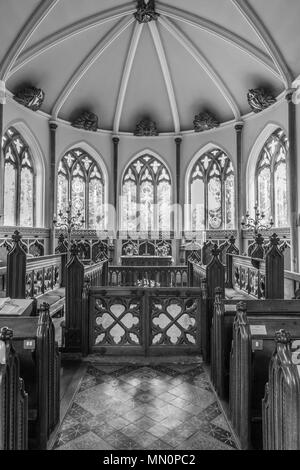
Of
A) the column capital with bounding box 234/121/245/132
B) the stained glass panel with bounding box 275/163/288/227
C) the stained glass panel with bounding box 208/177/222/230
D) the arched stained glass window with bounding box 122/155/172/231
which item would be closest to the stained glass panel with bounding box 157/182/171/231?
the arched stained glass window with bounding box 122/155/172/231

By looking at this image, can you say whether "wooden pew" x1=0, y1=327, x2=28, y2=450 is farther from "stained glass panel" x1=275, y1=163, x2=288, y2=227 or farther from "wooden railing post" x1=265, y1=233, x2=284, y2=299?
"stained glass panel" x1=275, y1=163, x2=288, y2=227

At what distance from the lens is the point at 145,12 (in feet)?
34.7

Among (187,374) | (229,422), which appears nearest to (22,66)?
(187,374)

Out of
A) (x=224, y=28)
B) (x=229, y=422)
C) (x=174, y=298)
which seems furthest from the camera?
(x=224, y=28)

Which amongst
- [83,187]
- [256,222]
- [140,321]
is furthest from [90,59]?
[140,321]

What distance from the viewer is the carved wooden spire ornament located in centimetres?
1041

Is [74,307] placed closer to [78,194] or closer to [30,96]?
[30,96]

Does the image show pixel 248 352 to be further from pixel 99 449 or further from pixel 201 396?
pixel 99 449

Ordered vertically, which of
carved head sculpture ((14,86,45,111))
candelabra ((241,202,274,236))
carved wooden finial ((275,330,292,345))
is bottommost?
carved wooden finial ((275,330,292,345))

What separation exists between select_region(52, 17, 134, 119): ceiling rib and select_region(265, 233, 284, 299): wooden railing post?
10.5m

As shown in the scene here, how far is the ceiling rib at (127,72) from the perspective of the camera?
39.1 ft

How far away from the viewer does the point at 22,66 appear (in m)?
10.8

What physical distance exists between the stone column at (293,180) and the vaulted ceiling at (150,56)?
2.83 feet

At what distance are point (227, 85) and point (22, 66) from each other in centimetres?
812
